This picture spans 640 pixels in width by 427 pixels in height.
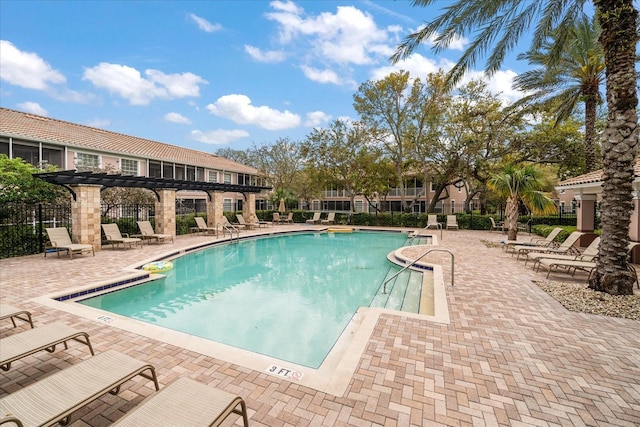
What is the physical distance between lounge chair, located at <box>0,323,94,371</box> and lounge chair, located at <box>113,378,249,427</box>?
5.62 ft

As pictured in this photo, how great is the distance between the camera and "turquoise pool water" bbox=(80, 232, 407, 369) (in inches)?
209

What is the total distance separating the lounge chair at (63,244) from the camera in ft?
33.6

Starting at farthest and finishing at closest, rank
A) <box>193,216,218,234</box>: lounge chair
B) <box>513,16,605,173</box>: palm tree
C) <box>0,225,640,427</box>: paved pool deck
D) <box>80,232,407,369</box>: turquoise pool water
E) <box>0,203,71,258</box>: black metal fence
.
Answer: <box>193,216,218,234</box>: lounge chair < <box>513,16,605,173</box>: palm tree < <box>0,203,71,258</box>: black metal fence < <box>80,232,407,369</box>: turquoise pool water < <box>0,225,640,427</box>: paved pool deck

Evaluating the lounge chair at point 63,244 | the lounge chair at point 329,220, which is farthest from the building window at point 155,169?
the lounge chair at point 63,244

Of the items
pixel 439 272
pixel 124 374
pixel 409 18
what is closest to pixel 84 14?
pixel 409 18

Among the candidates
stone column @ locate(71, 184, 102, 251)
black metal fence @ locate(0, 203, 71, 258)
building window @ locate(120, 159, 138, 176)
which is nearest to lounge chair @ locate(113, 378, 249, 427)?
stone column @ locate(71, 184, 102, 251)

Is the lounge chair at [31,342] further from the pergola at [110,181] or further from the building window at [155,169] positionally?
the building window at [155,169]

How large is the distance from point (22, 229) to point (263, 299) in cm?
978

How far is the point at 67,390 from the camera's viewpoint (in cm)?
253

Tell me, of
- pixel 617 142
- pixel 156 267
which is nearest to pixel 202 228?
pixel 156 267

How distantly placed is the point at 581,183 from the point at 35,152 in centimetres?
2648

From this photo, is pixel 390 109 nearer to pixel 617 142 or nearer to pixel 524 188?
pixel 524 188

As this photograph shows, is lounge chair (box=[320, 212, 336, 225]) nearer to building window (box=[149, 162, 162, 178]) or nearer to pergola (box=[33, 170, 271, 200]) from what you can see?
pergola (box=[33, 170, 271, 200])

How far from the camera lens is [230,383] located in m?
3.26
